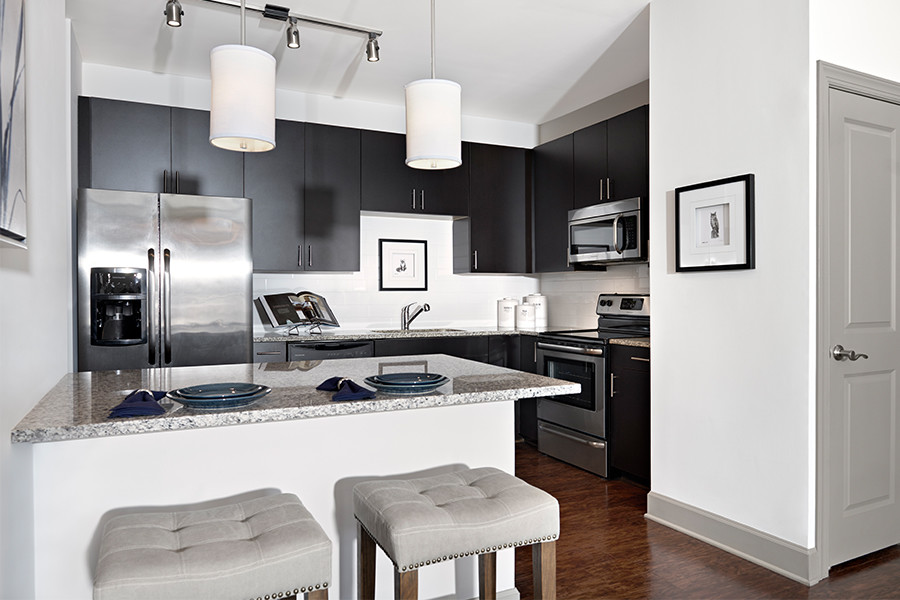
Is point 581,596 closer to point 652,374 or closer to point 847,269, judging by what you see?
point 652,374

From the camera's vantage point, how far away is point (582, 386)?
4059mm

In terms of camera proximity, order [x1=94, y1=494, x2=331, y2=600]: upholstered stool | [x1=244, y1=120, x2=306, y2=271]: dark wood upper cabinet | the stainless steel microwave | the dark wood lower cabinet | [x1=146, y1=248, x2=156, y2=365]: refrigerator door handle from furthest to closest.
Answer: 1. [x1=244, y1=120, x2=306, y2=271]: dark wood upper cabinet
2. the stainless steel microwave
3. the dark wood lower cabinet
4. [x1=146, y1=248, x2=156, y2=365]: refrigerator door handle
5. [x1=94, y1=494, x2=331, y2=600]: upholstered stool

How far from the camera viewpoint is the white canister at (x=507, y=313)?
16.8 ft

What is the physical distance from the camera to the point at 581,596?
239 cm

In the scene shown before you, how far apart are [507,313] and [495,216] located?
0.80m

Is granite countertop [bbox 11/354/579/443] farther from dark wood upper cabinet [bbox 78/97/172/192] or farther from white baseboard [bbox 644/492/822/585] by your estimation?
dark wood upper cabinet [bbox 78/97/172/192]

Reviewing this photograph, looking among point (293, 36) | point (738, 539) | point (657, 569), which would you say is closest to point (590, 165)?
point (293, 36)

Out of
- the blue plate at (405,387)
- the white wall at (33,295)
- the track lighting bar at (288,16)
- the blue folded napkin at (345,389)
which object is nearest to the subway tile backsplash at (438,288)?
the track lighting bar at (288,16)

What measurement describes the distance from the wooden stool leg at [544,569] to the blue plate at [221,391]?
90cm

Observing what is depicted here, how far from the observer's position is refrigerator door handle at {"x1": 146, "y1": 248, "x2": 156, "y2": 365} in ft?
11.2

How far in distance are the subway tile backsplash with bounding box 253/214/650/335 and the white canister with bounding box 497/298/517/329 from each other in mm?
190

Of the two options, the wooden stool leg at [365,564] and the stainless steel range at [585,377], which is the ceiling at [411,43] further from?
the wooden stool leg at [365,564]

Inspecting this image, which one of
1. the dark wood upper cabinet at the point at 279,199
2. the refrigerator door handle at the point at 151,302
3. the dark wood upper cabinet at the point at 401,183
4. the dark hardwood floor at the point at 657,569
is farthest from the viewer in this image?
the dark wood upper cabinet at the point at 401,183

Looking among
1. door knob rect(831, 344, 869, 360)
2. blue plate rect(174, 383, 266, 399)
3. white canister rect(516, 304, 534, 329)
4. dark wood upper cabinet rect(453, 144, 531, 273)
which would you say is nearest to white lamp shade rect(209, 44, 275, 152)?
blue plate rect(174, 383, 266, 399)
